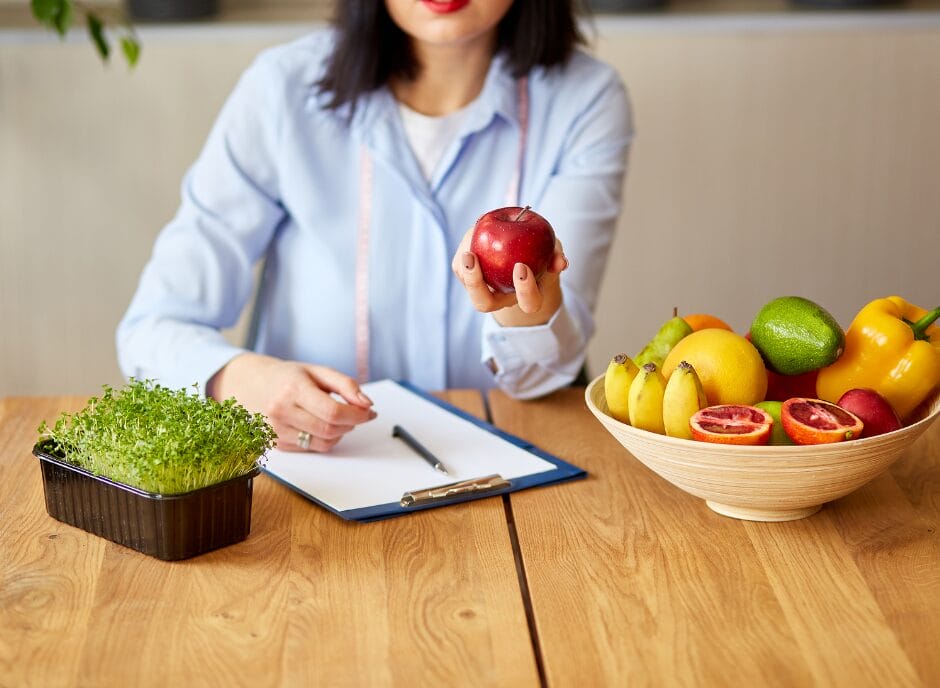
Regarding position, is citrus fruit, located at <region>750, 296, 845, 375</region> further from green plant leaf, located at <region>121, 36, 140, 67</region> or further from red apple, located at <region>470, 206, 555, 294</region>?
green plant leaf, located at <region>121, 36, 140, 67</region>

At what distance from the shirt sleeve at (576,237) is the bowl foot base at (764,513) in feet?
1.38

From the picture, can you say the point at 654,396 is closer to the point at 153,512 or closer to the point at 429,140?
the point at 153,512

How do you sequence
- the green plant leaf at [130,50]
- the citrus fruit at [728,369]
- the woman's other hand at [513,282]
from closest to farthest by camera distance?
the citrus fruit at [728,369]
the woman's other hand at [513,282]
the green plant leaf at [130,50]

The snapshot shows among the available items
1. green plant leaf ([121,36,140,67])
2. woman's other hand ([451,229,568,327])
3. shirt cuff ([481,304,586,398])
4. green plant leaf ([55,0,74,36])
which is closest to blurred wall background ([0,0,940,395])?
green plant leaf ([121,36,140,67])

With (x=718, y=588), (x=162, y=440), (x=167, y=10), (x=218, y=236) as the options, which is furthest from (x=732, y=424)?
(x=167, y=10)

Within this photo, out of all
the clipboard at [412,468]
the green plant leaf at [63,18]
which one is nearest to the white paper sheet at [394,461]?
the clipboard at [412,468]

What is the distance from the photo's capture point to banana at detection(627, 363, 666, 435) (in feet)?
3.51

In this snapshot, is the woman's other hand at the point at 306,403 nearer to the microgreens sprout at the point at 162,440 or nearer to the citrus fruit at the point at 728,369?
the microgreens sprout at the point at 162,440

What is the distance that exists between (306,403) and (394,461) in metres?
0.12

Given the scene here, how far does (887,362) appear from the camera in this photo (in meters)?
1.11

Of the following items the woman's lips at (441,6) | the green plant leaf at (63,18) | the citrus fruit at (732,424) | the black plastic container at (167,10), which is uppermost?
the woman's lips at (441,6)

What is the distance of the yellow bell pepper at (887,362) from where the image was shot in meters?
1.10

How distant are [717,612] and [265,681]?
15.0 inches

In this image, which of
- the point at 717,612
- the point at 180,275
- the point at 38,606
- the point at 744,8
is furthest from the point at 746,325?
the point at 38,606
